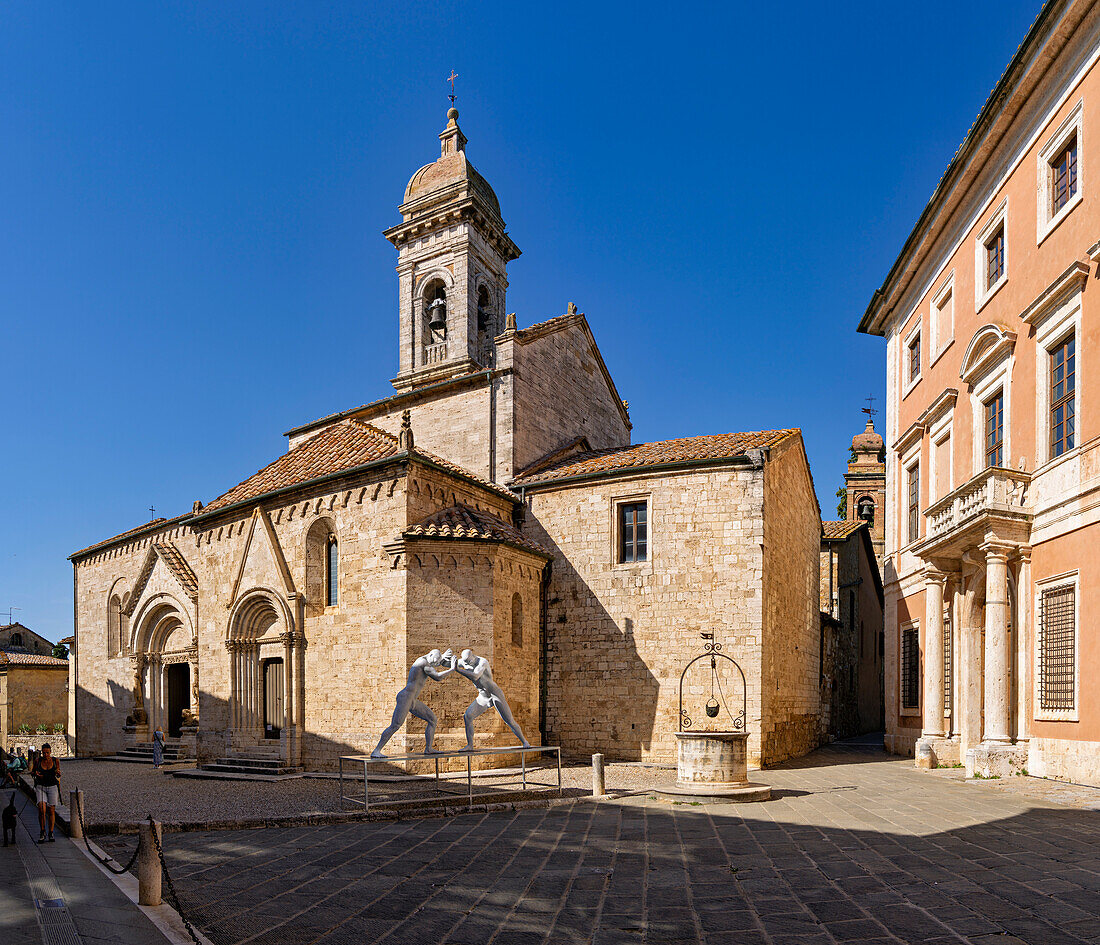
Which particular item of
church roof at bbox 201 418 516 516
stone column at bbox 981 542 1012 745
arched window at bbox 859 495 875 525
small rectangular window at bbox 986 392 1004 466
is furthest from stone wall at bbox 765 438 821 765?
arched window at bbox 859 495 875 525

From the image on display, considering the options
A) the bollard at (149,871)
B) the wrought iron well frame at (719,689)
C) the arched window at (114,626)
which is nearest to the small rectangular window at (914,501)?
the wrought iron well frame at (719,689)

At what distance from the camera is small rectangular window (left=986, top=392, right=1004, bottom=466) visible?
16.0 metres

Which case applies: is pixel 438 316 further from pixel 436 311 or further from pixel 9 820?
pixel 9 820

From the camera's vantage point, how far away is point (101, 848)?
9586mm

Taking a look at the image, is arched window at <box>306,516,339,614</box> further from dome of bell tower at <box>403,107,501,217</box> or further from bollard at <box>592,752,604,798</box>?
dome of bell tower at <box>403,107,501,217</box>

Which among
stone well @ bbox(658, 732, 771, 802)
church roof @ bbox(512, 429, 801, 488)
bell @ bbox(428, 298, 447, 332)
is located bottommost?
stone well @ bbox(658, 732, 771, 802)

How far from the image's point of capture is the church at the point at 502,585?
17.0 metres

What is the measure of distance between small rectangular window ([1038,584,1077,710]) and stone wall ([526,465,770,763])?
18.5 ft

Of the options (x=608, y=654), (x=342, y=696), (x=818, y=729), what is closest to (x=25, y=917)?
(x=342, y=696)

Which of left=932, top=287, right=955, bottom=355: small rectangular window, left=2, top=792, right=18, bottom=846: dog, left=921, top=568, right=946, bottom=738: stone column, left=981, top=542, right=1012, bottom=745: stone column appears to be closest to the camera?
left=2, top=792, right=18, bottom=846: dog

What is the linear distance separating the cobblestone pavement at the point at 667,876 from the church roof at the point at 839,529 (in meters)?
18.5

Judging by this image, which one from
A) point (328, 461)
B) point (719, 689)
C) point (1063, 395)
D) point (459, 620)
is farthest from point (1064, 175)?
point (328, 461)

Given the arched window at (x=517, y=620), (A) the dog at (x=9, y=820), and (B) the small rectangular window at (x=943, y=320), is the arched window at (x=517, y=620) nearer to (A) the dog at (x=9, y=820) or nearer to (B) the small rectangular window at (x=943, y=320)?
(A) the dog at (x=9, y=820)

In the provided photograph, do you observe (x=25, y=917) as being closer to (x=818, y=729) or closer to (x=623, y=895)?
(x=623, y=895)
